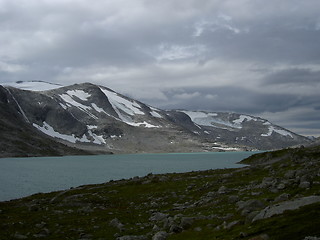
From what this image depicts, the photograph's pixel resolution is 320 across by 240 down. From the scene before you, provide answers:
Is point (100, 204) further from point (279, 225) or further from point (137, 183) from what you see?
point (279, 225)

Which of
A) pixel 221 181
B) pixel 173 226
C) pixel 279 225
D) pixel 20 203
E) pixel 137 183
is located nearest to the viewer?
pixel 279 225

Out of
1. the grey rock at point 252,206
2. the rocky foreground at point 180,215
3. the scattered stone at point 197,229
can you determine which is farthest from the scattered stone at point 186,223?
the grey rock at point 252,206

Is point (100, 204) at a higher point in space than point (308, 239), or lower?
Answer: lower

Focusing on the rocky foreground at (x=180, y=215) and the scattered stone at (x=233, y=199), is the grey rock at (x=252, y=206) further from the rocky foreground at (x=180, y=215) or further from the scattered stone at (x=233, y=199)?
the scattered stone at (x=233, y=199)

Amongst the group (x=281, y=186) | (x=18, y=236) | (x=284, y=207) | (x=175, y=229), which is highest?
(x=284, y=207)

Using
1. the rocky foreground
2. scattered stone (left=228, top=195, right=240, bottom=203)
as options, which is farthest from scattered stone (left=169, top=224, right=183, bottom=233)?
scattered stone (left=228, top=195, right=240, bottom=203)

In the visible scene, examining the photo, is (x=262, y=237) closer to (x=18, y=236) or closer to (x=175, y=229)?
(x=175, y=229)

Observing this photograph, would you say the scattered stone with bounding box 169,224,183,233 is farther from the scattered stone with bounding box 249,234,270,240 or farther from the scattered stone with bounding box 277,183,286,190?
the scattered stone with bounding box 277,183,286,190

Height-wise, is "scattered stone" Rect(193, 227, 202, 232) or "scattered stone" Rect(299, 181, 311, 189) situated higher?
"scattered stone" Rect(299, 181, 311, 189)

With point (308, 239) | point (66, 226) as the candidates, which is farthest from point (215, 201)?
point (308, 239)

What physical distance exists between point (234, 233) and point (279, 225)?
3350 mm

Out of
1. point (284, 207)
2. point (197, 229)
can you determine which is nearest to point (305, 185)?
point (284, 207)

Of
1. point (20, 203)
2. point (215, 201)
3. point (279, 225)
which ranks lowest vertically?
point (20, 203)

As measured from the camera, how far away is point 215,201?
1651 inches
